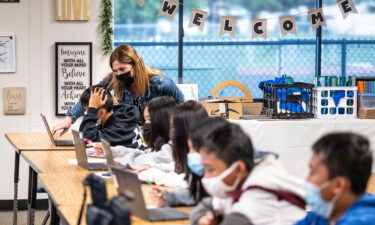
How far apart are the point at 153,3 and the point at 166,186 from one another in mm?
4102

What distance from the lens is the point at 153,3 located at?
6973 mm

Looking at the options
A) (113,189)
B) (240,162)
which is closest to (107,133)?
(113,189)

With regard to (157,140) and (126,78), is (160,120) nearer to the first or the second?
(157,140)

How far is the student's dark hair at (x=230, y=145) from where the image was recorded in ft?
7.03

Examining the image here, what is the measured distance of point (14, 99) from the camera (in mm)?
6062

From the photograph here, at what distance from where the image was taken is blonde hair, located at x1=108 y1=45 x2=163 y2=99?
446cm

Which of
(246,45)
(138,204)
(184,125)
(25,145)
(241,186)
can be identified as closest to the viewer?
(241,186)

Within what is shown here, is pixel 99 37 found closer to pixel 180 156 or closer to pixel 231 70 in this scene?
pixel 231 70

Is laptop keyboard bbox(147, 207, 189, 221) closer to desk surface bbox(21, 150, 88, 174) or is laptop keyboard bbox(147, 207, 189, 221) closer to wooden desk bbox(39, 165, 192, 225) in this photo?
wooden desk bbox(39, 165, 192, 225)

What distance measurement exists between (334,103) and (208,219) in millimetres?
3959

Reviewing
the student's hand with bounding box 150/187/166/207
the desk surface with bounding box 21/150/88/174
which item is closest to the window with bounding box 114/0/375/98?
the desk surface with bounding box 21/150/88/174

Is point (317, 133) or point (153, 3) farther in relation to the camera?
point (153, 3)

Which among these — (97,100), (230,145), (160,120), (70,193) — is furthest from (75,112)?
(230,145)

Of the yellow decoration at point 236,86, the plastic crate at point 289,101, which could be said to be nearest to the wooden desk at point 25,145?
the yellow decoration at point 236,86
